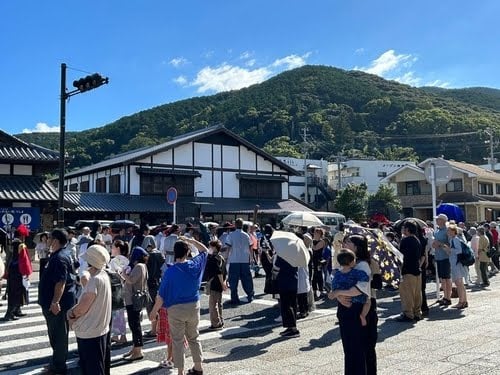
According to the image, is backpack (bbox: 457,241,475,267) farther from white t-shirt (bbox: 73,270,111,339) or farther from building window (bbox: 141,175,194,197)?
building window (bbox: 141,175,194,197)

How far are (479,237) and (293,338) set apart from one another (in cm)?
882

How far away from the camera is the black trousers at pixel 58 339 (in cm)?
586

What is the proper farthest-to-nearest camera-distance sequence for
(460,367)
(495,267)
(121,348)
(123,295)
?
(495,267), (121,348), (123,295), (460,367)

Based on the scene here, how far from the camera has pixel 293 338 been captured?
7.59 meters

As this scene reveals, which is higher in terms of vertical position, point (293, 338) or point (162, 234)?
point (162, 234)

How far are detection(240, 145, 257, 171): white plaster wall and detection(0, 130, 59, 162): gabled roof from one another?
16.1 meters

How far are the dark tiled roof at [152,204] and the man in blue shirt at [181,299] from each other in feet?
63.5

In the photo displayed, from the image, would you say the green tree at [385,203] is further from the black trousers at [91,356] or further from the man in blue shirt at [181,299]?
the black trousers at [91,356]

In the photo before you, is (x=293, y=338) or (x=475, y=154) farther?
(x=475, y=154)

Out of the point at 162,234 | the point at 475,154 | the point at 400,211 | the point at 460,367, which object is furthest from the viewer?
the point at 475,154

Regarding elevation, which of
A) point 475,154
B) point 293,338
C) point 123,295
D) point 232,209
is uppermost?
point 475,154

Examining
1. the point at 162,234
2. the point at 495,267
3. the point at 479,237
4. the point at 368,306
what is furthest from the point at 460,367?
the point at 495,267

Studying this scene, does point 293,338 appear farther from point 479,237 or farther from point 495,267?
point 495,267

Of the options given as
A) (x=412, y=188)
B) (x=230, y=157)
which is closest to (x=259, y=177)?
(x=230, y=157)
